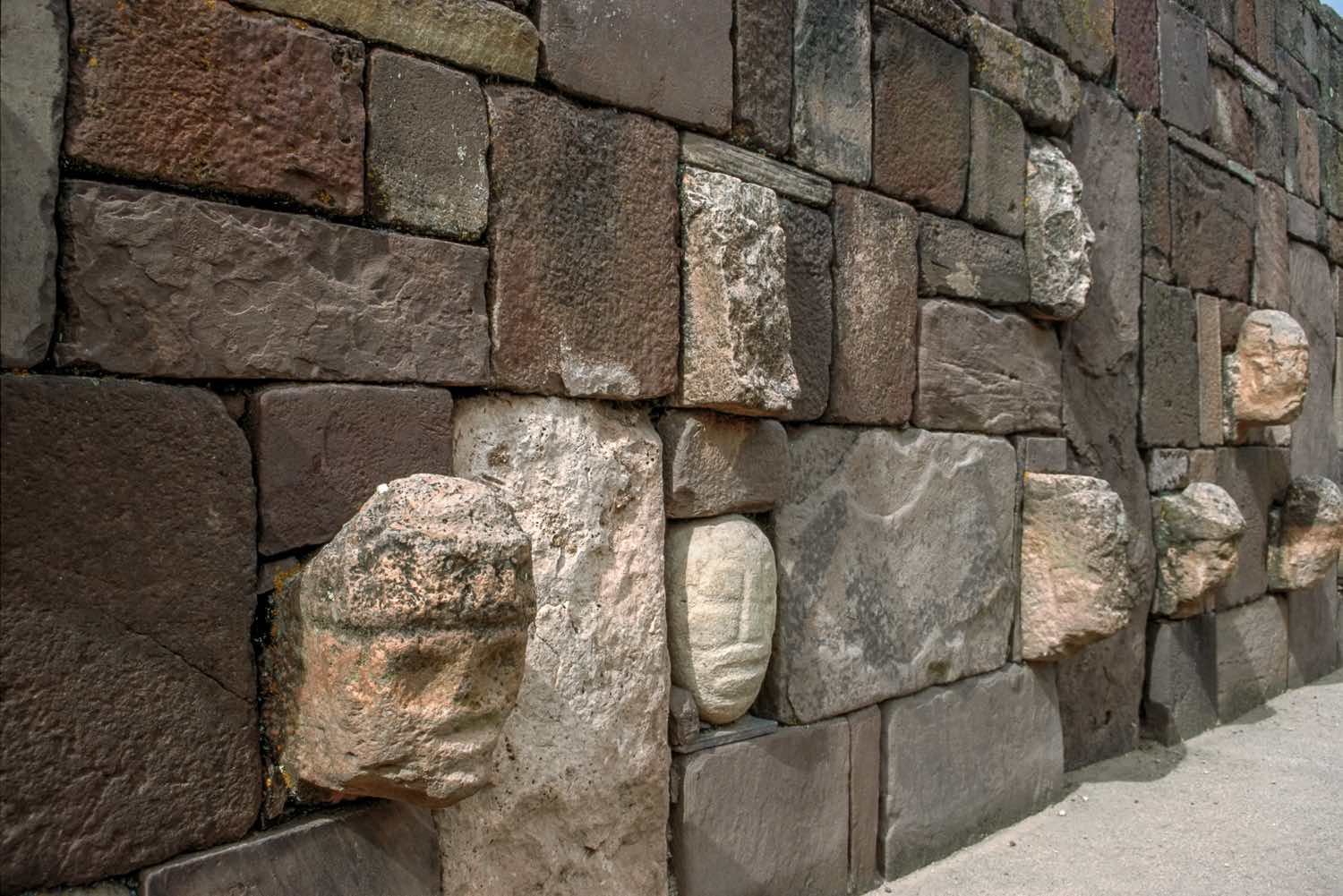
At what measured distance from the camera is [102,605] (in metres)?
1.72

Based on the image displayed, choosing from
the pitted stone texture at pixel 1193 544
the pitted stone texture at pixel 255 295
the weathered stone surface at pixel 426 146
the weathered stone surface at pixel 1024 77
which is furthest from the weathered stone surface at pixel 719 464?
the pitted stone texture at pixel 1193 544

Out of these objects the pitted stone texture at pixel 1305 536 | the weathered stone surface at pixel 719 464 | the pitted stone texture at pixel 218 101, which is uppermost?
the pitted stone texture at pixel 218 101

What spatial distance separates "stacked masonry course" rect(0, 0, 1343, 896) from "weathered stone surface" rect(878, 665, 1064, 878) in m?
0.02

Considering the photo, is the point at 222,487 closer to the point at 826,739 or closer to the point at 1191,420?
the point at 826,739

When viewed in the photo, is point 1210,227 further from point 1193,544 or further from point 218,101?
point 218,101

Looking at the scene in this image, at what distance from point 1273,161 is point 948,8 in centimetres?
321

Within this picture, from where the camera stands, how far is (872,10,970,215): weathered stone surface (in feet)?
11.0

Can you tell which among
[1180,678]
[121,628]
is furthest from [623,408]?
[1180,678]

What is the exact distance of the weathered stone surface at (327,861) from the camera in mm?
1824

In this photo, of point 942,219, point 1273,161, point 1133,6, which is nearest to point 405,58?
point 942,219

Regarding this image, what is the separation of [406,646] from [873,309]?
1947 millimetres

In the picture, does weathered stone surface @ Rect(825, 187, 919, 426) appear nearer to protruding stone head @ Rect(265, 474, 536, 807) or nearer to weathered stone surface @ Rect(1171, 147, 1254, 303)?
protruding stone head @ Rect(265, 474, 536, 807)

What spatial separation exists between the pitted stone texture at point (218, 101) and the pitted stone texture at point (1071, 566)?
8.64 feet

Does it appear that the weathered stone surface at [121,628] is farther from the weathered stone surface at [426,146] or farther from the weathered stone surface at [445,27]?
the weathered stone surface at [445,27]
